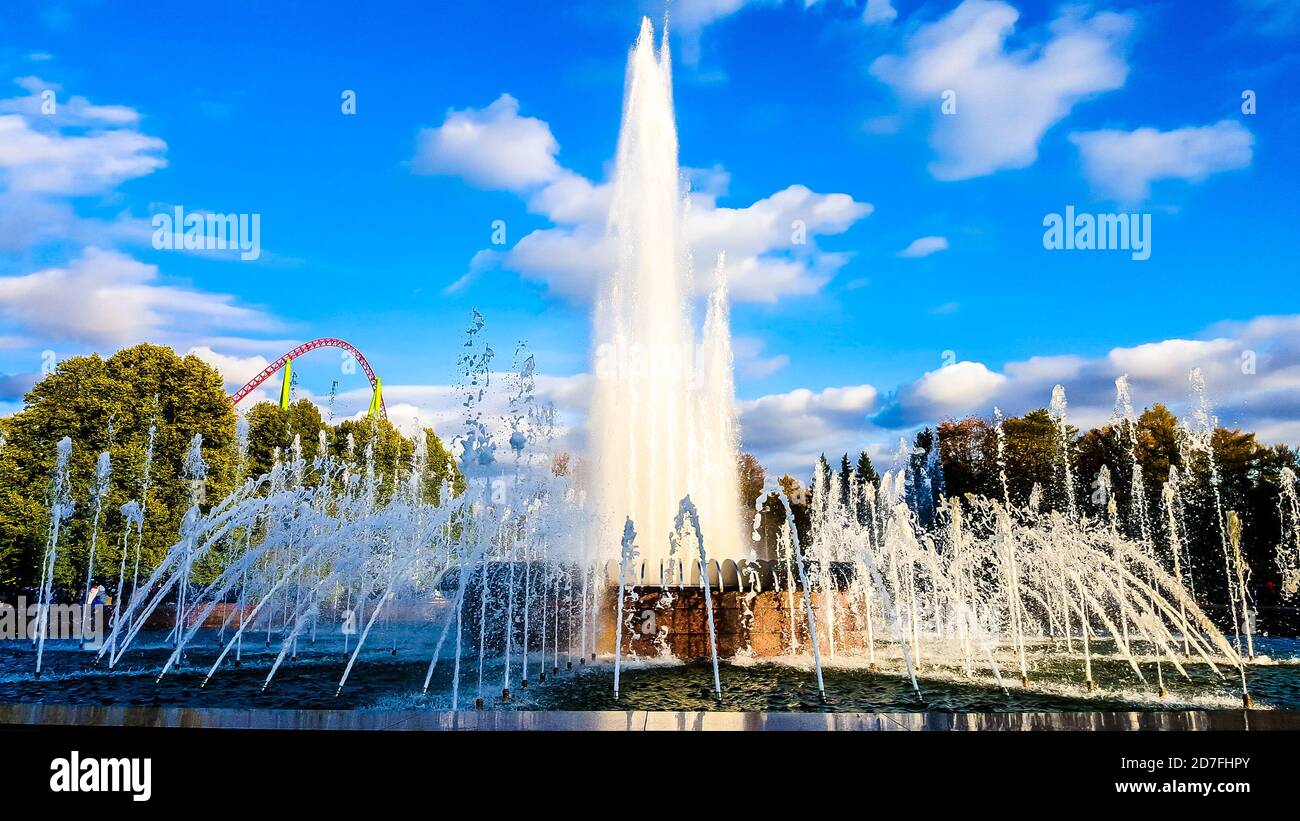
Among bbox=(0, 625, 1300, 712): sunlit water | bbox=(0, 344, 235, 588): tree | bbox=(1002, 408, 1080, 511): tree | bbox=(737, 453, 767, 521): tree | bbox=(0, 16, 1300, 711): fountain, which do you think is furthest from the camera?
bbox=(737, 453, 767, 521): tree

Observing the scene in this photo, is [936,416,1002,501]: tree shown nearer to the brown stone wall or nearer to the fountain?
the fountain

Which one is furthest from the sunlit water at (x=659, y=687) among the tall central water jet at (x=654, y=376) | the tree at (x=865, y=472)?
the tree at (x=865, y=472)

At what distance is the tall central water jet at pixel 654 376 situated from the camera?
837 inches

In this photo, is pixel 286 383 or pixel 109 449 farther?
pixel 286 383

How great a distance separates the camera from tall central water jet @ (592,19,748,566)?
21250 mm

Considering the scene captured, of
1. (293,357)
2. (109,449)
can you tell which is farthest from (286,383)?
(109,449)

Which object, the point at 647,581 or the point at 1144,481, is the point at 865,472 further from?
the point at 647,581

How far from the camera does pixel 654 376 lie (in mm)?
21984

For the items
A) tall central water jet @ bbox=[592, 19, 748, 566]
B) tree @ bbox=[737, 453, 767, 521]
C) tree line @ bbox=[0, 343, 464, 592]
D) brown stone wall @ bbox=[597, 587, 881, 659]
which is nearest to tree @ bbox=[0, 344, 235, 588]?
tree line @ bbox=[0, 343, 464, 592]

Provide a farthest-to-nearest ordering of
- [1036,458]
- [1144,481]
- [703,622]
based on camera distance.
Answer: [1036,458]
[1144,481]
[703,622]

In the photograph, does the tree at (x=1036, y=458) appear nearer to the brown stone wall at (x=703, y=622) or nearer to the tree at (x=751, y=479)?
the tree at (x=751, y=479)

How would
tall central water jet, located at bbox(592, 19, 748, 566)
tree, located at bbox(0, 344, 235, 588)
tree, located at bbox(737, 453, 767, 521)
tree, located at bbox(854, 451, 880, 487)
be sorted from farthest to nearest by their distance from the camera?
tree, located at bbox(854, 451, 880, 487) < tree, located at bbox(737, 453, 767, 521) < tree, located at bbox(0, 344, 235, 588) < tall central water jet, located at bbox(592, 19, 748, 566)
